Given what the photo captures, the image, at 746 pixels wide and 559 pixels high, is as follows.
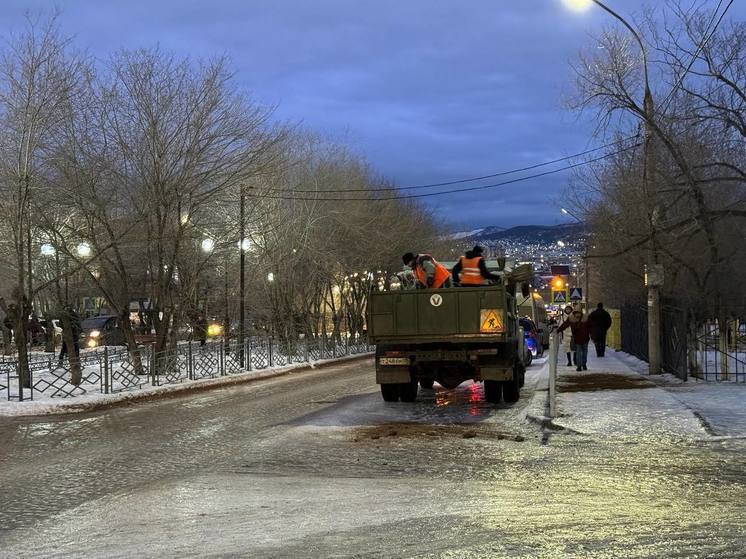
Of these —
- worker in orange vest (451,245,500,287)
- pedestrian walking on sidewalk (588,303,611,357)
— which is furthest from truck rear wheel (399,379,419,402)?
pedestrian walking on sidewalk (588,303,611,357)

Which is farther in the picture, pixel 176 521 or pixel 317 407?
pixel 317 407

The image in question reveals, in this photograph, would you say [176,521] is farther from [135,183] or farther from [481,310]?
[135,183]

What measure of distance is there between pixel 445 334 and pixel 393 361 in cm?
113

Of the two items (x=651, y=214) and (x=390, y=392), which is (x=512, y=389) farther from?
(x=651, y=214)

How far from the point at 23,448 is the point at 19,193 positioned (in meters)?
9.89

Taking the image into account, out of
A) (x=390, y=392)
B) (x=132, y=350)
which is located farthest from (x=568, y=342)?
(x=390, y=392)

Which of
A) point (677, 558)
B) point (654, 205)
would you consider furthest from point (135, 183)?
point (677, 558)

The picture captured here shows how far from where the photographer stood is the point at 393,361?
15.0 metres

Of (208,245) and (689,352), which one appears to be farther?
(208,245)

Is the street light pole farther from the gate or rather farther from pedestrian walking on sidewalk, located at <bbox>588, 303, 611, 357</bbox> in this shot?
pedestrian walking on sidewalk, located at <bbox>588, 303, 611, 357</bbox>

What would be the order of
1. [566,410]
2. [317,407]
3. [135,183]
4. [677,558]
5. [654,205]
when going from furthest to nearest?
[135,183], [654,205], [317,407], [566,410], [677,558]

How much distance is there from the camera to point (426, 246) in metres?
47.0

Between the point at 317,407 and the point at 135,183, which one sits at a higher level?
the point at 135,183

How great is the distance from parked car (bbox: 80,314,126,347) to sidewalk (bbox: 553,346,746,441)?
25.3 metres
